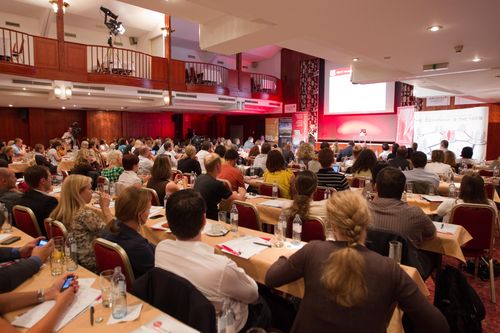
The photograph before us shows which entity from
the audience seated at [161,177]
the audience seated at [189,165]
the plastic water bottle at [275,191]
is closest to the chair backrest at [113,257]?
the audience seated at [161,177]

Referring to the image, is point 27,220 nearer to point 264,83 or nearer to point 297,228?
point 297,228

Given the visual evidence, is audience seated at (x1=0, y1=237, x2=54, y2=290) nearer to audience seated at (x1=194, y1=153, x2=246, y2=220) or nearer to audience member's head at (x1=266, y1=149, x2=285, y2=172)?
audience seated at (x1=194, y1=153, x2=246, y2=220)

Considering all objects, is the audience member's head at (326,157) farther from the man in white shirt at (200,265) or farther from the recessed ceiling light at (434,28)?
the man in white shirt at (200,265)

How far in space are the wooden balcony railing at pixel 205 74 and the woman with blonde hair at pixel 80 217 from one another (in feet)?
39.6

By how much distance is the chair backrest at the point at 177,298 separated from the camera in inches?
61.7

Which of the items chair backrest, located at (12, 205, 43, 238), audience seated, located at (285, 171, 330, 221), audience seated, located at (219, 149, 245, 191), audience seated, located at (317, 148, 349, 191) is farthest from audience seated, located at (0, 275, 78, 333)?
audience seated, located at (317, 148, 349, 191)

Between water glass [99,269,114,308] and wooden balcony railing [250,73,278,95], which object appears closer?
water glass [99,269,114,308]

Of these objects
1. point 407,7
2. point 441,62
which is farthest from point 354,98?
point 407,7

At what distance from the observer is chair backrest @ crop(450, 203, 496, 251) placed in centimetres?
349

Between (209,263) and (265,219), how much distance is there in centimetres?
246

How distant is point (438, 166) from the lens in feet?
21.1

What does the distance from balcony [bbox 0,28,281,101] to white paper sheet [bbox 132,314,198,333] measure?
1007 centimetres

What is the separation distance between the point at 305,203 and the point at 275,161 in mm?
2002

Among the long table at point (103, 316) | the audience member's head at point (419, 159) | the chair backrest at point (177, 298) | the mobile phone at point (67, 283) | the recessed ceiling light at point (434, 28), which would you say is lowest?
the long table at point (103, 316)
